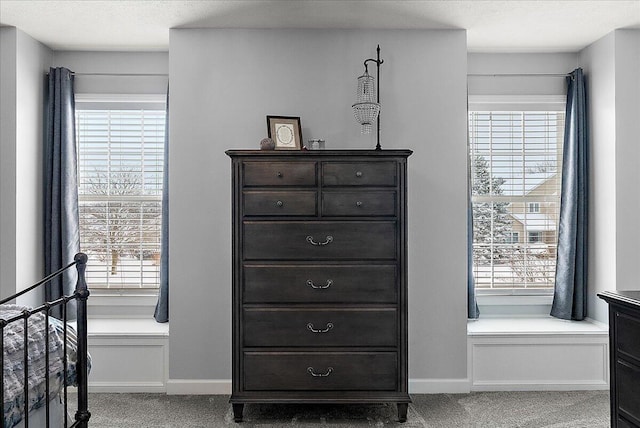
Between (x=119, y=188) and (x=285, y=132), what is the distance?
5.01ft

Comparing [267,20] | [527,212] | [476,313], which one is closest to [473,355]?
[476,313]

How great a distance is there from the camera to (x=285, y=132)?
365 cm

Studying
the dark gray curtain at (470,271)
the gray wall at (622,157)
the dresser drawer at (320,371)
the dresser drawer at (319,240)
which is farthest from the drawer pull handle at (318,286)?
the gray wall at (622,157)

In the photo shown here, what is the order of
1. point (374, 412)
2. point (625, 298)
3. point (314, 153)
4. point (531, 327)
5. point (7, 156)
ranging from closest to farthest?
point (625, 298)
point (314, 153)
point (374, 412)
point (7, 156)
point (531, 327)

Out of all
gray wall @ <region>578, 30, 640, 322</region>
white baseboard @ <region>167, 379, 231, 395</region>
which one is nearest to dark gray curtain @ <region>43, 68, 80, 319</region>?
white baseboard @ <region>167, 379, 231, 395</region>

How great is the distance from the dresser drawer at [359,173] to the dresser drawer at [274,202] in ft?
0.49

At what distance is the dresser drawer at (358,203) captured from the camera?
3.19 metres

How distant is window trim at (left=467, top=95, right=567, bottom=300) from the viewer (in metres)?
4.26

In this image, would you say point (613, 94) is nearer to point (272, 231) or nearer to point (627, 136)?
point (627, 136)

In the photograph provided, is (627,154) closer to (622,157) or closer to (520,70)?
(622,157)

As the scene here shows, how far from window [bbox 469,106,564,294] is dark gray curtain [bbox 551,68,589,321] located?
182mm

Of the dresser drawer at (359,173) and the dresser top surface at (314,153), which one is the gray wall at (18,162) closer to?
the dresser top surface at (314,153)

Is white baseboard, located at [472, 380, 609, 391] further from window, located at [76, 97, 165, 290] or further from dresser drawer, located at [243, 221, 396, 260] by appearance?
window, located at [76, 97, 165, 290]

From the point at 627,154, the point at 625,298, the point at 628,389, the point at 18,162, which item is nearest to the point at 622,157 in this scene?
the point at 627,154
